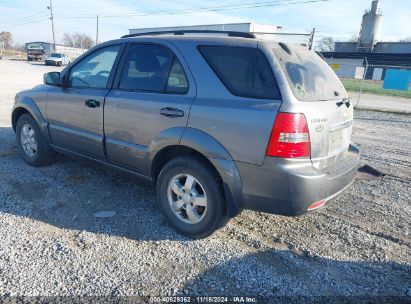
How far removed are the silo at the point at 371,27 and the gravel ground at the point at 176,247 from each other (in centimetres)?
5935

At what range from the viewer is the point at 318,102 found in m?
2.88

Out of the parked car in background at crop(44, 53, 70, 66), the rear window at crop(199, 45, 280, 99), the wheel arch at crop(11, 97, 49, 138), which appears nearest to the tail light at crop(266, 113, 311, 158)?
the rear window at crop(199, 45, 280, 99)

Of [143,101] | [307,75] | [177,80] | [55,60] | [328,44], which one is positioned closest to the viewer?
[307,75]

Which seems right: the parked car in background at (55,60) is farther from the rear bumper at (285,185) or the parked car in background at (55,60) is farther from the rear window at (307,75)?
the rear bumper at (285,185)

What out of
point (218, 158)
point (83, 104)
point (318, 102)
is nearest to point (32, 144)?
point (83, 104)

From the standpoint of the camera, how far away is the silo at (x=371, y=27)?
55188mm

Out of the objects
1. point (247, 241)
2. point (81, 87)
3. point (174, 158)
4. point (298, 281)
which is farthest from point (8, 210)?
point (298, 281)

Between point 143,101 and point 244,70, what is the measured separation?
110cm

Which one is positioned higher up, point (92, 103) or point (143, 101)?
point (143, 101)

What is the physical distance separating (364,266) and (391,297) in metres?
0.39

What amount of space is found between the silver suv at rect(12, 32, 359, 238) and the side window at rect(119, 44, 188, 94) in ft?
0.04

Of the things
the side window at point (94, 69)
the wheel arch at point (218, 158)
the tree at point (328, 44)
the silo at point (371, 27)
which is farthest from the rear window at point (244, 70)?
the tree at point (328, 44)

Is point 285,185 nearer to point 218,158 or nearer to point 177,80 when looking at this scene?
point 218,158

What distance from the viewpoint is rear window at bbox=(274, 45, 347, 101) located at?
2805 millimetres
